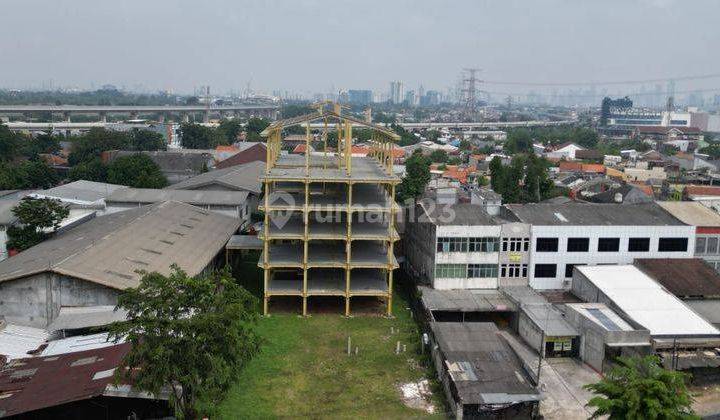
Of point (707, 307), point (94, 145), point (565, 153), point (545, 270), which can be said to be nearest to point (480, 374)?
point (545, 270)

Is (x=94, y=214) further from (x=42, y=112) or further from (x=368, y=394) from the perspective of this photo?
(x=42, y=112)

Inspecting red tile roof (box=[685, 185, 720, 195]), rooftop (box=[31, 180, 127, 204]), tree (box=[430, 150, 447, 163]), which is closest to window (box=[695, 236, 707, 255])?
red tile roof (box=[685, 185, 720, 195])

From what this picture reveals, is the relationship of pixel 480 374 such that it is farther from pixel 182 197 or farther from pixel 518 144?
pixel 518 144

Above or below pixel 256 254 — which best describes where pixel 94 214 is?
above

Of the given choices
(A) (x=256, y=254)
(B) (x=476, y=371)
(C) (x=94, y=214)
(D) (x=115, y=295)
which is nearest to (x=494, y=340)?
(B) (x=476, y=371)

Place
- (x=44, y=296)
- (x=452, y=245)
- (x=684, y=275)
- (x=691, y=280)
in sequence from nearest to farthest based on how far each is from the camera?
(x=44, y=296) → (x=691, y=280) → (x=684, y=275) → (x=452, y=245)

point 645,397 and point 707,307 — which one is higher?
point 645,397
